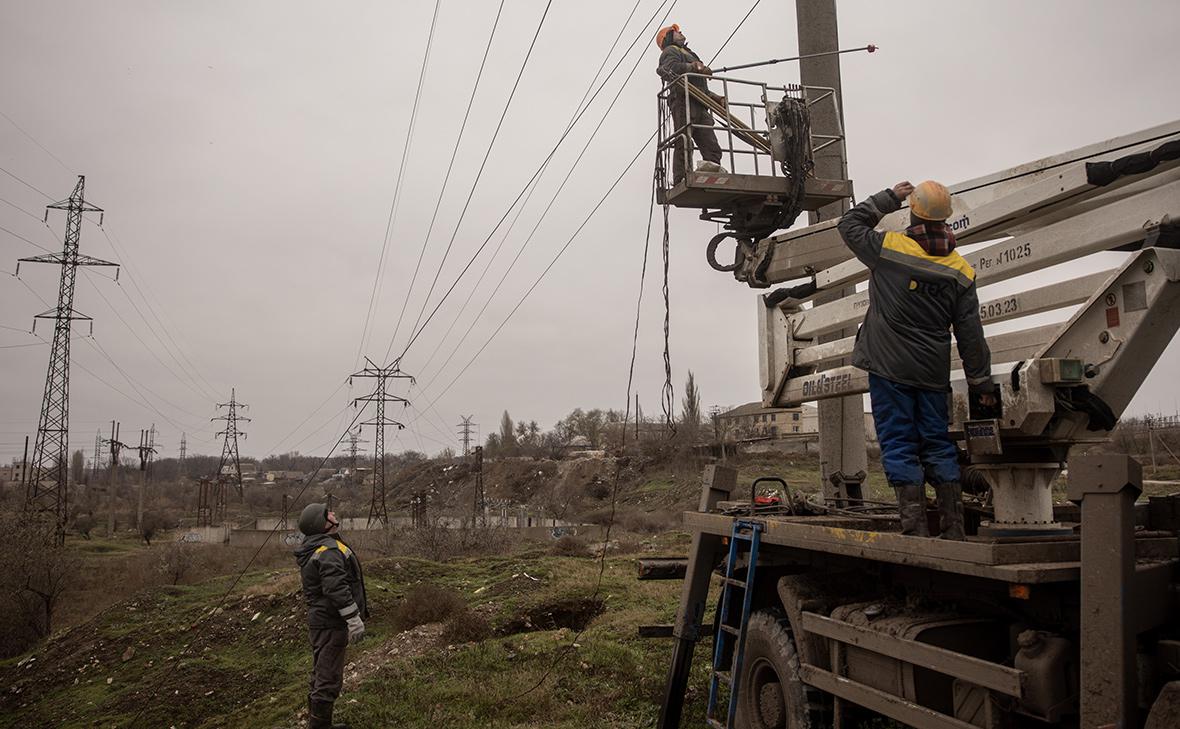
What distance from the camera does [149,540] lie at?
1859 inches

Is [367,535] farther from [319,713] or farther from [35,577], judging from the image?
[319,713]

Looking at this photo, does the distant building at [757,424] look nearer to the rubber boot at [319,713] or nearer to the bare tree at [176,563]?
the bare tree at [176,563]

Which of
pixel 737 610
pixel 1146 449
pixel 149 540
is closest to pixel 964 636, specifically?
pixel 737 610

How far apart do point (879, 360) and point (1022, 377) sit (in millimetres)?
696

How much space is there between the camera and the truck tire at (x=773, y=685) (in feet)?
15.7

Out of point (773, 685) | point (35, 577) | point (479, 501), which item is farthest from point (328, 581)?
point (479, 501)

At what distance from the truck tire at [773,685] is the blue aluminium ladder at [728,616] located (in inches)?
2.7

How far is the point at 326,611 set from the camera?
736cm

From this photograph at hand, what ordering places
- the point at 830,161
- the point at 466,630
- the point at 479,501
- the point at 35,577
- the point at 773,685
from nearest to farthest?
the point at 773,685 → the point at 830,161 → the point at 466,630 → the point at 35,577 → the point at 479,501

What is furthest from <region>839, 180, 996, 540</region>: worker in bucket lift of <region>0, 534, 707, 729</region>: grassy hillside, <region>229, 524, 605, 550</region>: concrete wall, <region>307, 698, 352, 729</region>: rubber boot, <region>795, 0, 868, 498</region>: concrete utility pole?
<region>229, 524, 605, 550</region>: concrete wall

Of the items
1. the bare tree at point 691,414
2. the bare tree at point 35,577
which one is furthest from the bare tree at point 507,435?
the bare tree at point 35,577

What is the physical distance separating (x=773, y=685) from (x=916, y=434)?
1.89 meters

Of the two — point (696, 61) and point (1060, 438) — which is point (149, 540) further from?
point (1060, 438)

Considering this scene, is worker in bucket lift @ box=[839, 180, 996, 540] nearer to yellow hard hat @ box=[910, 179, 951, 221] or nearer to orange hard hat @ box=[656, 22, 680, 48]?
yellow hard hat @ box=[910, 179, 951, 221]
